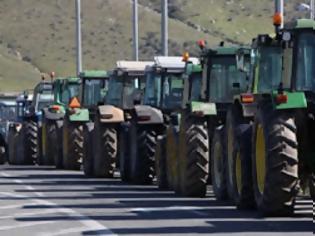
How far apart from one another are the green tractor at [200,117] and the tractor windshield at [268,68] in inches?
83.8

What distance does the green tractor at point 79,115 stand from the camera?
34.4m

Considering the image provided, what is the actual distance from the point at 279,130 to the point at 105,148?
13.0 m

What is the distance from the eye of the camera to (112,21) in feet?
381

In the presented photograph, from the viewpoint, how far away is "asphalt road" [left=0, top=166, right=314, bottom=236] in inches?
663

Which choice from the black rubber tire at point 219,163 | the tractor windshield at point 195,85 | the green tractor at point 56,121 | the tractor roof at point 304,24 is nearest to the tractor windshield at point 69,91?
the green tractor at point 56,121

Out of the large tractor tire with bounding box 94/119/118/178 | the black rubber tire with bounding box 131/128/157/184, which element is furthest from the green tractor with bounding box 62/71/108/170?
the black rubber tire with bounding box 131/128/157/184

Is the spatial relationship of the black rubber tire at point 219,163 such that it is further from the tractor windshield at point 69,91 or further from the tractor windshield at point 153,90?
the tractor windshield at point 69,91

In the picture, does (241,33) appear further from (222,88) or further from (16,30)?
(222,88)

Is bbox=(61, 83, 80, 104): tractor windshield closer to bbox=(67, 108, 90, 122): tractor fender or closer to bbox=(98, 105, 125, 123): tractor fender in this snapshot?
bbox=(67, 108, 90, 122): tractor fender

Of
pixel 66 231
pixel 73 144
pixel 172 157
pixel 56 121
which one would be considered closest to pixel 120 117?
pixel 73 144

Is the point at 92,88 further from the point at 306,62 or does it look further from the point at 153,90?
the point at 306,62

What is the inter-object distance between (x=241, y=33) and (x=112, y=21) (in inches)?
477

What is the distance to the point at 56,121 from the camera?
37.4 metres

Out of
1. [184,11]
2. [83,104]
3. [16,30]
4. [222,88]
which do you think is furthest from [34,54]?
[222,88]
